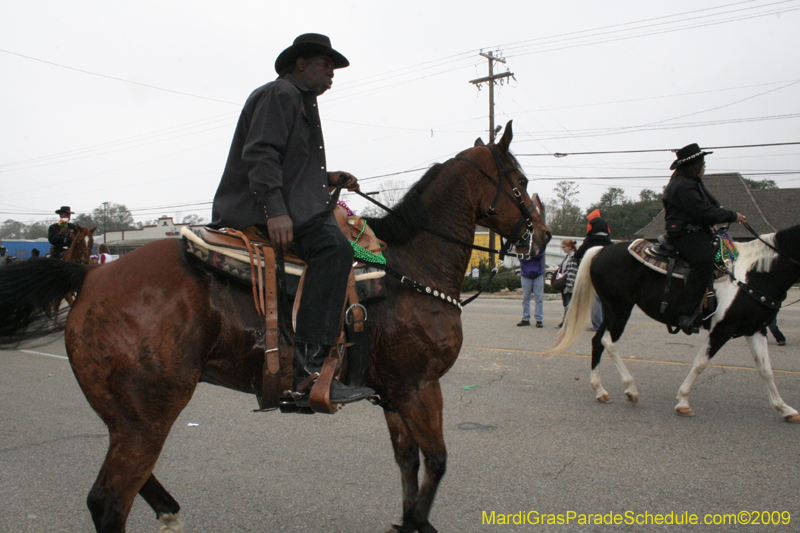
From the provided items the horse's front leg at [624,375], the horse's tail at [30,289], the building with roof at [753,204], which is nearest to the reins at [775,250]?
the horse's front leg at [624,375]

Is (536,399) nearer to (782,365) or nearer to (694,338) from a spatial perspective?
(782,365)

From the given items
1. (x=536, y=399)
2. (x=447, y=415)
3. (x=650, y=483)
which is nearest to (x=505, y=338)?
(x=536, y=399)

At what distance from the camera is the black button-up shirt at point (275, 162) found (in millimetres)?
2609

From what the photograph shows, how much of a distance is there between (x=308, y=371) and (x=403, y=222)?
1.09 meters

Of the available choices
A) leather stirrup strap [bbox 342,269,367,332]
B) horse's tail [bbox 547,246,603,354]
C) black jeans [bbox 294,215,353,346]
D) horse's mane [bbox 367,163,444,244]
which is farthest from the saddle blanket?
horse's tail [bbox 547,246,603,354]

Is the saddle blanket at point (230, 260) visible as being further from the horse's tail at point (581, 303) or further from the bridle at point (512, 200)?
the horse's tail at point (581, 303)

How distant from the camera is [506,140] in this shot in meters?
3.42

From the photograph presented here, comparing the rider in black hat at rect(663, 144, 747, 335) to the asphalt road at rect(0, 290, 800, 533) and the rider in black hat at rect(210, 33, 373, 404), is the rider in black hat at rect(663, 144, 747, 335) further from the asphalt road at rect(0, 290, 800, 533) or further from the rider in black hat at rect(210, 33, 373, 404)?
the rider in black hat at rect(210, 33, 373, 404)

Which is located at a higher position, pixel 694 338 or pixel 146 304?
pixel 146 304

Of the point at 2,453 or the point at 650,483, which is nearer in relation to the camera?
the point at 650,483

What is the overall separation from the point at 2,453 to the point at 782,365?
29.2 feet

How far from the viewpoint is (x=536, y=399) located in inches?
233

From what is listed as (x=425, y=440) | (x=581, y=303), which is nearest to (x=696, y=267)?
(x=581, y=303)

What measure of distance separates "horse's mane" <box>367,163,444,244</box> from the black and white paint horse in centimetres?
363
